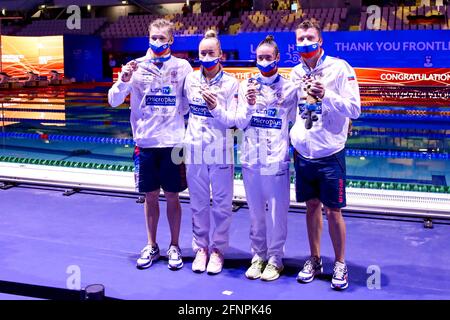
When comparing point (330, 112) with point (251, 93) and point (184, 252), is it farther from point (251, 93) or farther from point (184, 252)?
point (184, 252)

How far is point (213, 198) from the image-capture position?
3303 millimetres

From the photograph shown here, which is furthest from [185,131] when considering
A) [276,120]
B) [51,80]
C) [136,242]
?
[51,80]

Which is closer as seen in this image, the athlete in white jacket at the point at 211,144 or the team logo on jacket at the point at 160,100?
the athlete in white jacket at the point at 211,144

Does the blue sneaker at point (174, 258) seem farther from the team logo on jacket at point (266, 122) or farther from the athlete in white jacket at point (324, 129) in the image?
the team logo on jacket at point (266, 122)

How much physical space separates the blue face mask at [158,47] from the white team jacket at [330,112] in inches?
32.8

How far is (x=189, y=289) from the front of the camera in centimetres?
302

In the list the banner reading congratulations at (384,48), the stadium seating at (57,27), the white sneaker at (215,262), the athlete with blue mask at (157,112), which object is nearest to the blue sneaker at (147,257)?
the athlete with blue mask at (157,112)

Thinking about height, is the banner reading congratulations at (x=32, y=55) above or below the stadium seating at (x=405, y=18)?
below

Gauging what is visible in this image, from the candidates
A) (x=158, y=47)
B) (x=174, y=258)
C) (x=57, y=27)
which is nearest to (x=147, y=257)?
(x=174, y=258)

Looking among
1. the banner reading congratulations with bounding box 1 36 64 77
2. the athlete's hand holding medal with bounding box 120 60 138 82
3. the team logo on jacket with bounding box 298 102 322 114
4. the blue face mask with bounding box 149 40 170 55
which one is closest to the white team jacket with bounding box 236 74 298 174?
the team logo on jacket with bounding box 298 102 322 114

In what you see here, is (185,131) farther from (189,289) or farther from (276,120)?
(189,289)

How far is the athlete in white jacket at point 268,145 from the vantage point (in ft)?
10.2

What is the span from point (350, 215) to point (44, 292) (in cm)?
257

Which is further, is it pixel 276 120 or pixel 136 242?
pixel 136 242
